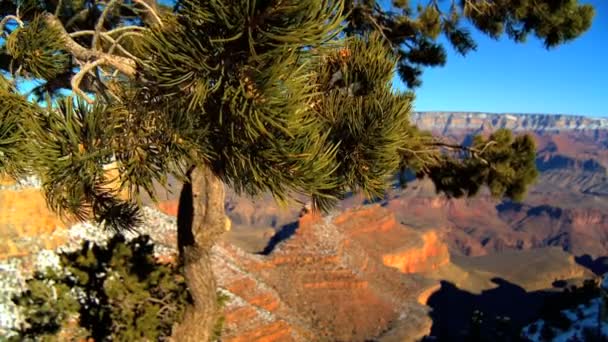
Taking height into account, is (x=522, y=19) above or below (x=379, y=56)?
above

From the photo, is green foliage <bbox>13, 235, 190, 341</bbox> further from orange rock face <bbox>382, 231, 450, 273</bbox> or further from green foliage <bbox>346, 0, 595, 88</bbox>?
orange rock face <bbox>382, 231, 450, 273</bbox>

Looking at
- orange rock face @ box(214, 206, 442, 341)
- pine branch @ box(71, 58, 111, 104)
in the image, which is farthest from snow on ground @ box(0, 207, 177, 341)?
pine branch @ box(71, 58, 111, 104)

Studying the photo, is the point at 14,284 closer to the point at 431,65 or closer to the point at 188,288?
the point at 188,288

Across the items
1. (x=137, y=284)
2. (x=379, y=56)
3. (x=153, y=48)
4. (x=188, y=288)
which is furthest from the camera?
(x=137, y=284)

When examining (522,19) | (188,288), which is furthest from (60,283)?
(522,19)

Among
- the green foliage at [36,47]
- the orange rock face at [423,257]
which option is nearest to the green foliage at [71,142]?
the green foliage at [36,47]

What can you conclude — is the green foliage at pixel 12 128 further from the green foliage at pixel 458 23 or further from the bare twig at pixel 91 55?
the green foliage at pixel 458 23

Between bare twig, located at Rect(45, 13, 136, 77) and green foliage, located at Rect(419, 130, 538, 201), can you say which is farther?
green foliage, located at Rect(419, 130, 538, 201)
